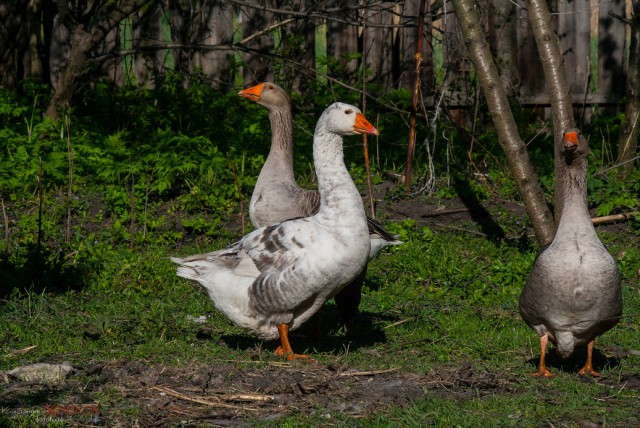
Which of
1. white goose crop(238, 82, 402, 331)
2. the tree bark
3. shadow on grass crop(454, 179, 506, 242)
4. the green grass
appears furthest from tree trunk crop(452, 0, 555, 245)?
the tree bark

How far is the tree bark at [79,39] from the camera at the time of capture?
1047 centimetres

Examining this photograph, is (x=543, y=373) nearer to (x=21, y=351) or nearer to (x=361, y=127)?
(x=361, y=127)

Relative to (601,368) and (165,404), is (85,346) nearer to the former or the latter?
(165,404)

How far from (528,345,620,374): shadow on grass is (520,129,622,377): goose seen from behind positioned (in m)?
0.22

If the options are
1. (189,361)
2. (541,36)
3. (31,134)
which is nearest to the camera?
(189,361)

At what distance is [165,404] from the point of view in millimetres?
5113

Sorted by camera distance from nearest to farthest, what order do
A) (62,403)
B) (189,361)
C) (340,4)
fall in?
(62,403) → (189,361) → (340,4)

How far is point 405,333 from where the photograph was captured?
705 centimetres

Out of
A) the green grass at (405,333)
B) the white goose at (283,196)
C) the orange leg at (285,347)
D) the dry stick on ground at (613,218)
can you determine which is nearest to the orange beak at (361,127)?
the white goose at (283,196)

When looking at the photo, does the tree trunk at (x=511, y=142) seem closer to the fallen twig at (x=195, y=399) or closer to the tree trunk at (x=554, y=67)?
the tree trunk at (x=554, y=67)

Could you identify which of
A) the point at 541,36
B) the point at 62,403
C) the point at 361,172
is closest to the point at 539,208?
the point at 541,36

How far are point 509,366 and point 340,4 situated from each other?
7027 mm


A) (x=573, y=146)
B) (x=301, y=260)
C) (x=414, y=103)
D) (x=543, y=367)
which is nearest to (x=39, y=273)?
(x=301, y=260)

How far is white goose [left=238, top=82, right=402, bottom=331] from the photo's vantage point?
280 inches
